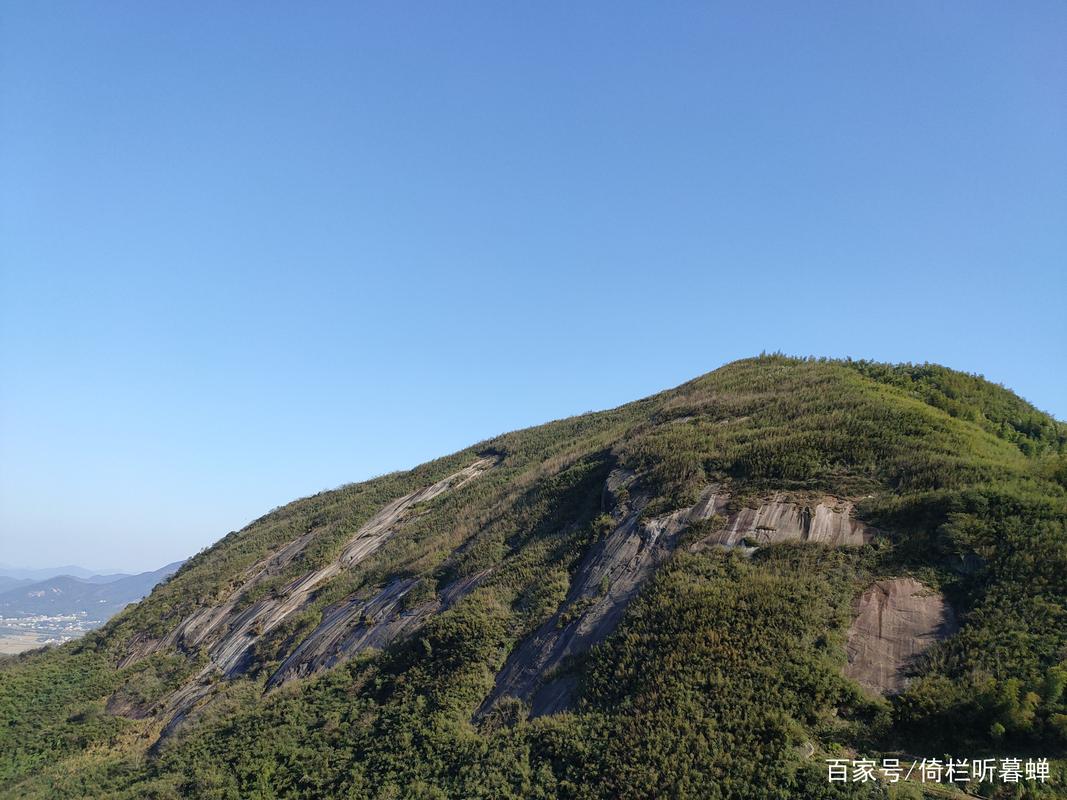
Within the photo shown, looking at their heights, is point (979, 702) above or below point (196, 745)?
above

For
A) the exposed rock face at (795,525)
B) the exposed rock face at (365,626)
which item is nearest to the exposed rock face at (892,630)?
the exposed rock face at (795,525)

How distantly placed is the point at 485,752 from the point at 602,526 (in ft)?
33.2

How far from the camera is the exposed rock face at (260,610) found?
1280 inches

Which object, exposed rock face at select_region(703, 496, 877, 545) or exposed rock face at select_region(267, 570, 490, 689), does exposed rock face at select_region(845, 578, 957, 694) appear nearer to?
exposed rock face at select_region(703, 496, 877, 545)

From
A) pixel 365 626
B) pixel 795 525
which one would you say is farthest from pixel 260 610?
pixel 795 525

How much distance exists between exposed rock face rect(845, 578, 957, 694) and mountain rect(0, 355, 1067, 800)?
70 mm

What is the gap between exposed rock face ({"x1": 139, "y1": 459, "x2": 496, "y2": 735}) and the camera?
32.5m

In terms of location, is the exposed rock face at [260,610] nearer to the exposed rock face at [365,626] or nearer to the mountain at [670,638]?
the exposed rock face at [365,626]

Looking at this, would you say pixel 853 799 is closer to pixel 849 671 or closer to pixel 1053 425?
pixel 849 671

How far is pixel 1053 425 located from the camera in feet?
98.9

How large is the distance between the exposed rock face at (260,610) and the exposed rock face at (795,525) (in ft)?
48.8

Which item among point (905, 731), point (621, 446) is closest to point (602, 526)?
point (621, 446)

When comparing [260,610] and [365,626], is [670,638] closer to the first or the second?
[365,626]

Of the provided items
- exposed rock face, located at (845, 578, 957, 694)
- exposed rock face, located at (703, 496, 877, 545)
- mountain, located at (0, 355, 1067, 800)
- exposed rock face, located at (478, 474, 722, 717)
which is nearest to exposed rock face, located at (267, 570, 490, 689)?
mountain, located at (0, 355, 1067, 800)
